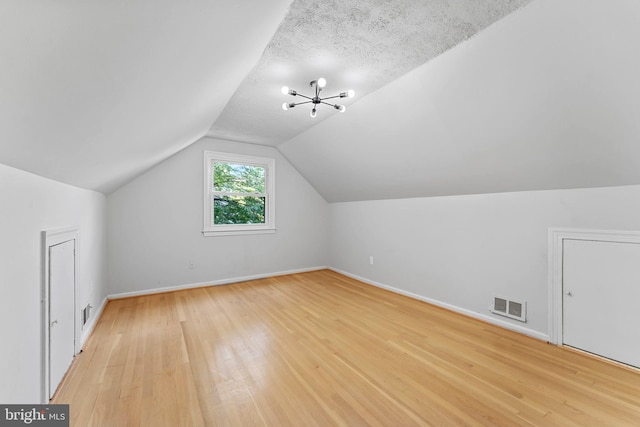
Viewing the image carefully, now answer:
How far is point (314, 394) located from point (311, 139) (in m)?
3.39

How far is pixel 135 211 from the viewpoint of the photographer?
400 centimetres

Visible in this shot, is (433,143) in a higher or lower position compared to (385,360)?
higher

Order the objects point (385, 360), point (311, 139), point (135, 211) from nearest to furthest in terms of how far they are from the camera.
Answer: point (385, 360) < point (135, 211) < point (311, 139)

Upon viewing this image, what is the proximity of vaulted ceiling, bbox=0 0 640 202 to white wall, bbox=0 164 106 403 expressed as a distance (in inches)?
5.7

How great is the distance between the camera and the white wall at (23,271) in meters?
1.24

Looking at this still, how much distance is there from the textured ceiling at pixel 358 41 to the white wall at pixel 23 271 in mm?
1767

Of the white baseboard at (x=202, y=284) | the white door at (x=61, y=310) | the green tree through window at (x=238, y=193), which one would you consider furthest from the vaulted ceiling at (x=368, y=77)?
the white baseboard at (x=202, y=284)

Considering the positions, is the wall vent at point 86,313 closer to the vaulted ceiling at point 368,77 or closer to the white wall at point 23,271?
the white wall at point 23,271

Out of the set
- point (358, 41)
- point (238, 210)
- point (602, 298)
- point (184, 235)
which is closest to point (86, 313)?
point (184, 235)

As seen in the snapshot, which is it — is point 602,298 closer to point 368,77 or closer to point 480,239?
point 480,239

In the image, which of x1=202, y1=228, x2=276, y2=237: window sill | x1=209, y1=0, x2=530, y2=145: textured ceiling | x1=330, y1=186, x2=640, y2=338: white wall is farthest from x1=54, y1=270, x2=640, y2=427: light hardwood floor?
x1=209, y1=0, x2=530, y2=145: textured ceiling

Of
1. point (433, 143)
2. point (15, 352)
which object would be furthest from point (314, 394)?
point (433, 143)

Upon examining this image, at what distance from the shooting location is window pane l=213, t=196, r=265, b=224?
4750mm

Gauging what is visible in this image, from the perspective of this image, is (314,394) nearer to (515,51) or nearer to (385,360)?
(385,360)
